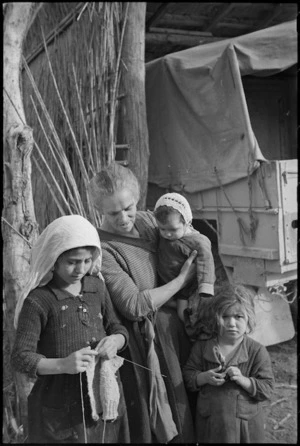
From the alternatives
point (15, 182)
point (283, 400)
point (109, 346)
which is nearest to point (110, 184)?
point (109, 346)

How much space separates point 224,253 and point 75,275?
313cm

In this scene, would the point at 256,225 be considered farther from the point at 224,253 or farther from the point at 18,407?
the point at 18,407

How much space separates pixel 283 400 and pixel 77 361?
9.71 ft

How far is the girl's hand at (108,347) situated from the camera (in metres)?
1.86

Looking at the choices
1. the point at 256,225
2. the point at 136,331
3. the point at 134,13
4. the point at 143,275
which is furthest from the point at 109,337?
the point at 134,13

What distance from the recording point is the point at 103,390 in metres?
1.88

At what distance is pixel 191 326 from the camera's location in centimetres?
218

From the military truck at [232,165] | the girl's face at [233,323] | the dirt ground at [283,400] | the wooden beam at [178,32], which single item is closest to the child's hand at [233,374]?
the girl's face at [233,323]

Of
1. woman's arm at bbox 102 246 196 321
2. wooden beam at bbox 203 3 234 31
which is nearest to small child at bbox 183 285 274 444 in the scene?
woman's arm at bbox 102 246 196 321

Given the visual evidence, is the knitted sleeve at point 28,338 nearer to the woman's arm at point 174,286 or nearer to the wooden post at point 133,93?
the woman's arm at point 174,286

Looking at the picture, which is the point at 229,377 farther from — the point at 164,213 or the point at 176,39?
the point at 176,39

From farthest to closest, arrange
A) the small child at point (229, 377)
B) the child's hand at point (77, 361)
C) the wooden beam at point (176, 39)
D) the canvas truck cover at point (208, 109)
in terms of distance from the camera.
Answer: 1. the wooden beam at point (176, 39)
2. the canvas truck cover at point (208, 109)
3. the small child at point (229, 377)
4. the child's hand at point (77, 361)

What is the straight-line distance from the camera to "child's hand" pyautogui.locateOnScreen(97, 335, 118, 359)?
73.3 inches

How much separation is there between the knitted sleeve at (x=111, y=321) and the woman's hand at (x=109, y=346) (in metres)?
0.04
